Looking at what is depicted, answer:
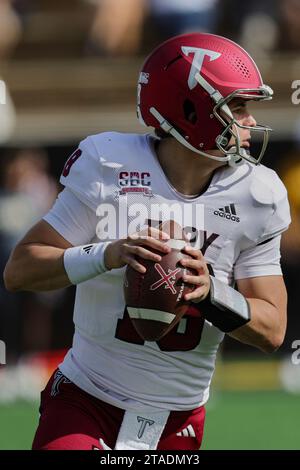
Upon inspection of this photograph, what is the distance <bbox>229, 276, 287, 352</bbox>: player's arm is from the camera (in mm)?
3256

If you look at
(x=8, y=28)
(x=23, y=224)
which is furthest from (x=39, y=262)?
(x=8, y=28)

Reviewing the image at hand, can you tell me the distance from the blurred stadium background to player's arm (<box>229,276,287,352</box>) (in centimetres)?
358

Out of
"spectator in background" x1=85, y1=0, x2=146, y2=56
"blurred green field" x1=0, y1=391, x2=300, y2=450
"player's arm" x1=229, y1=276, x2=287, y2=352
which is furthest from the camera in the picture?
"spectator in background" x1=85, y1=0, x2=146, y2=56

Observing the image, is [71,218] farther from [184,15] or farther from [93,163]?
[184,15]

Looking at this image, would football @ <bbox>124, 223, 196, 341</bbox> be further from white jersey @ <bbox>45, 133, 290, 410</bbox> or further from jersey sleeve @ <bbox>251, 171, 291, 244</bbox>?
jersey sleeve @ <bbox>251, 171, 291, 244</bbox>

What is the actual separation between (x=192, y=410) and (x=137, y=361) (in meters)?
0.25

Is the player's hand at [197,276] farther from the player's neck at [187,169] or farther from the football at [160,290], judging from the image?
the player's neck at [187,169]

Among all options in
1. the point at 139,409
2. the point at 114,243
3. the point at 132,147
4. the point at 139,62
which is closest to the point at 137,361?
the point at 139,409

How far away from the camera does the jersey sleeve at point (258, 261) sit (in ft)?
11.1

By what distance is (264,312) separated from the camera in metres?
3.28

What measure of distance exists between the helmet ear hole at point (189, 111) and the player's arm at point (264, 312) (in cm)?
51

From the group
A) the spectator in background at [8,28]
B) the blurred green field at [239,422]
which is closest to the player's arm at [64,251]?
the blurred green field at [239,422]

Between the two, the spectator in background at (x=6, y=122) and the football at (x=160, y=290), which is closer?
the football at (x=160, y=290)

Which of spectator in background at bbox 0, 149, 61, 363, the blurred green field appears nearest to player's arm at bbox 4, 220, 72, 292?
the blurred green field
